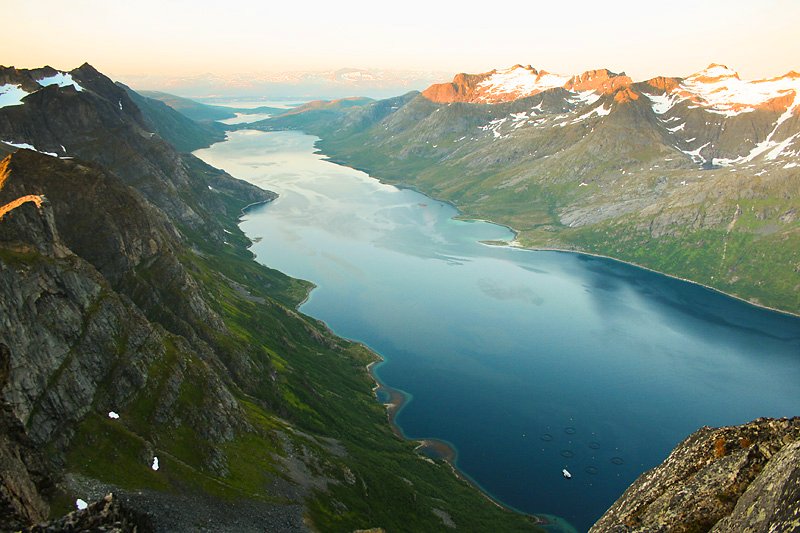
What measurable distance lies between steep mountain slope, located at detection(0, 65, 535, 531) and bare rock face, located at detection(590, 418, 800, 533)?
3429 centimetres

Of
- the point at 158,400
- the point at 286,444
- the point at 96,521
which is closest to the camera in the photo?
the point at 96,521

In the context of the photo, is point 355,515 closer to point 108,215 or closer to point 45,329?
point 45,329

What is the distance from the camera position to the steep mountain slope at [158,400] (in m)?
68.1

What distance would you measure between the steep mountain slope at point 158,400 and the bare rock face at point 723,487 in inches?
1350

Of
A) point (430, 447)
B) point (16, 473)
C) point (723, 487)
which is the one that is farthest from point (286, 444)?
point (723, 487)

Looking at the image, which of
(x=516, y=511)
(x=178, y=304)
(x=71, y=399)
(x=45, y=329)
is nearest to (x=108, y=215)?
(x=178, y=304)

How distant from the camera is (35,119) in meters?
199

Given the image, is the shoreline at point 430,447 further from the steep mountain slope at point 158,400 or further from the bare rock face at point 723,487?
the bare rock face at point 723,487

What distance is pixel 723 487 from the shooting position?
1102 inches

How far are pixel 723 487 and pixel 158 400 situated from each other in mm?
77039

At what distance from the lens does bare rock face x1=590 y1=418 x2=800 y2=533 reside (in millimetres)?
22422

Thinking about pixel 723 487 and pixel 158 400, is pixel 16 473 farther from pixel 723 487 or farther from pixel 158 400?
pixel 158 400

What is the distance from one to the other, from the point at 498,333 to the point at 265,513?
440ft

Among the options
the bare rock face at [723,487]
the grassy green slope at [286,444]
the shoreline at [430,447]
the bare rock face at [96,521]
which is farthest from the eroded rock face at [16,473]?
the shoreline at [430,447]
